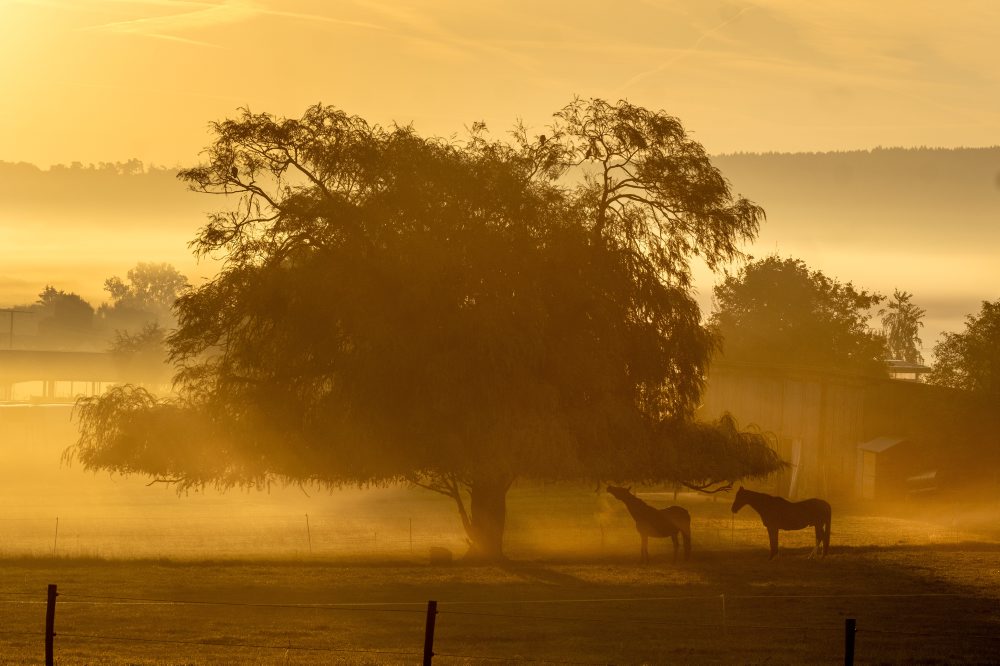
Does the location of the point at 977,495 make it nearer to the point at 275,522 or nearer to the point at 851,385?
the point at 851,385

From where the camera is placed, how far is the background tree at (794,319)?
409ft

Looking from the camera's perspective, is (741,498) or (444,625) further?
(741,498)

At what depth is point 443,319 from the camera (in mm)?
37406

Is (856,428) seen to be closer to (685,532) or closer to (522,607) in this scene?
(685,532)

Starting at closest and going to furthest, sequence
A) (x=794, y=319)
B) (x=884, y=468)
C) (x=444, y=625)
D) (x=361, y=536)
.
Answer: (x=444, y=625)
(x=361, y=536)
(x=884, y=468)
(x=794, y=319)

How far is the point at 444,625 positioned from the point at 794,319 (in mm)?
110136

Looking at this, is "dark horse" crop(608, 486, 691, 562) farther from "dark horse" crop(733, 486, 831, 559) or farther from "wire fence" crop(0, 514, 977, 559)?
"wire fence" crop(0, 514, 977, 559)

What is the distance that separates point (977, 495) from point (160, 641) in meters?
45.3

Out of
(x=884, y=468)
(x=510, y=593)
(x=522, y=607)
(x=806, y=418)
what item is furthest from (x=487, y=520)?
(x=806, y=418)

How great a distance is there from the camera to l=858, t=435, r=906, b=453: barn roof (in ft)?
214

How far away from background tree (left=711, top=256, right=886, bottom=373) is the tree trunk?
3146 inches

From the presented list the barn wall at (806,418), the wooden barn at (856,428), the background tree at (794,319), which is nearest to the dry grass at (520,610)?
the wooden barn at (856,428)

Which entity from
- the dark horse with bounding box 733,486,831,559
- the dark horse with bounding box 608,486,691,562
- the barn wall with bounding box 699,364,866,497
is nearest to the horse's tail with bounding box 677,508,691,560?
the dark horse with bounding box 608,486,691,562

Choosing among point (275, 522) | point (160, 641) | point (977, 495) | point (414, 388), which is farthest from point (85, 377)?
point (160, 641)
